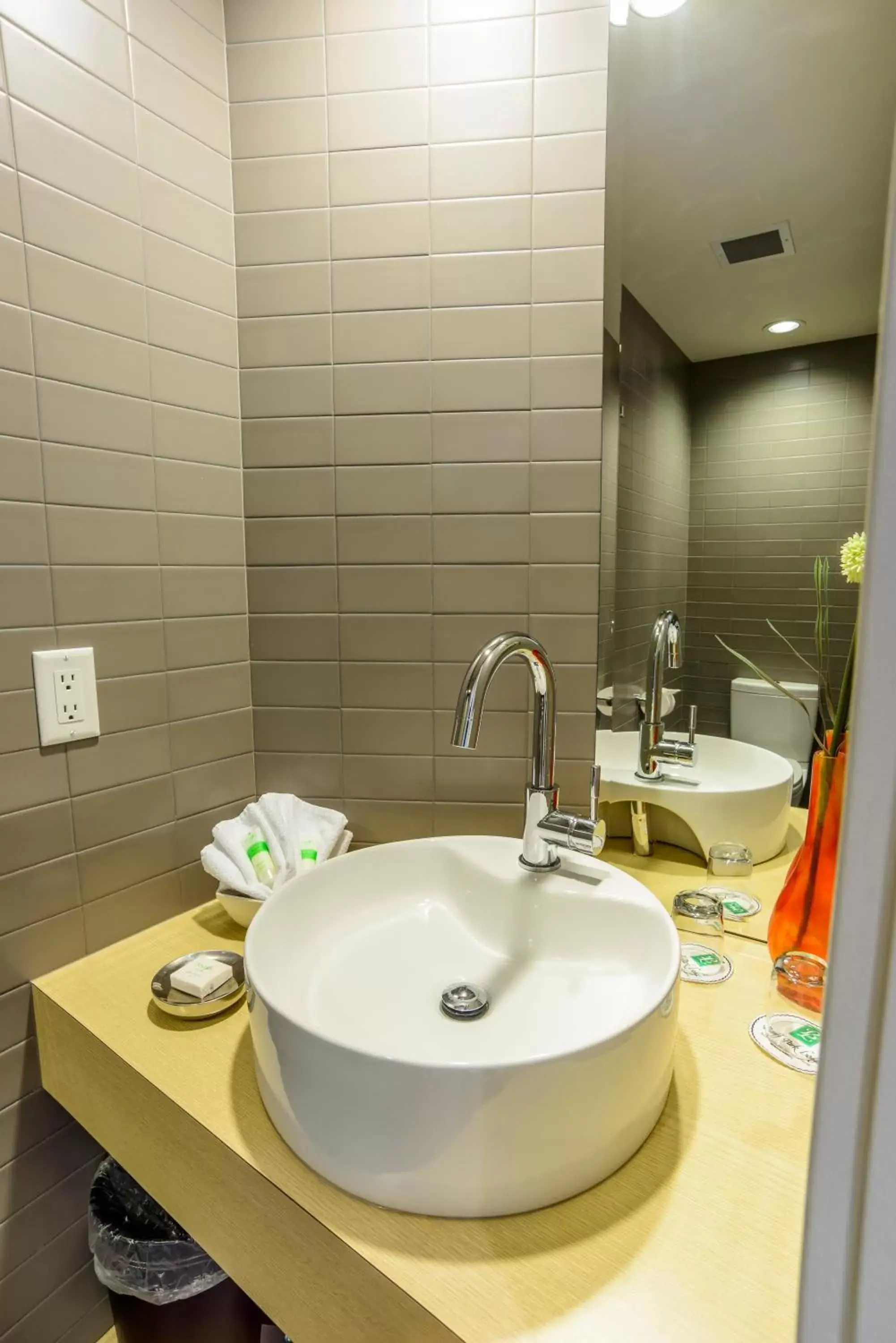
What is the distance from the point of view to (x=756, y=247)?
91cm

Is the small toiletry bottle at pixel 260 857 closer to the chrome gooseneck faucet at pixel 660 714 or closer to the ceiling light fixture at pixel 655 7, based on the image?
the chrome gooseneck faucet at pixel 660 714

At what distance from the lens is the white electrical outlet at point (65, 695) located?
0.87 meters

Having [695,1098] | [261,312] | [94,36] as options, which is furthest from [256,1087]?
[94,36]

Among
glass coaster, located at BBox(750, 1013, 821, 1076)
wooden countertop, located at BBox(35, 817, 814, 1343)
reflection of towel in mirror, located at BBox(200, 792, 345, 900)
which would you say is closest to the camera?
wooden countertop, located at BBox(35, 817, 814, 1343)

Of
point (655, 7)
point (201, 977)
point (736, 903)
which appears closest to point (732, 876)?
point (736, 903)

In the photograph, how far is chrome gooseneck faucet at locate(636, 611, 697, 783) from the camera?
1022 millimetres

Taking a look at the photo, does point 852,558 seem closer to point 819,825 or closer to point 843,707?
point 843,707

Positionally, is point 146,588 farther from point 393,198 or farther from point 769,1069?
point 769,1069

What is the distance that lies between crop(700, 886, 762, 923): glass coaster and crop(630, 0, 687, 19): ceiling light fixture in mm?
1246

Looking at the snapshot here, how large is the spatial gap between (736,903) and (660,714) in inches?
12.1

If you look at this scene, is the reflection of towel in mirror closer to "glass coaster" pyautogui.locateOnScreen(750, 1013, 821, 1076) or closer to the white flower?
"glass coaster" pyautogui.locateOnScreen(750, 1013, 821, 1076)

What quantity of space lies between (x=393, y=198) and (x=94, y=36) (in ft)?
1.40

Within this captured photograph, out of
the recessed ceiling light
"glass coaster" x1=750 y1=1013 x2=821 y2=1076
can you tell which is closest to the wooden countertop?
"glass coaster" x1=750 y1=1013 x2=821 y2=1076

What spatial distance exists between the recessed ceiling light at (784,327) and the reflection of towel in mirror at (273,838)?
0.95 meters
